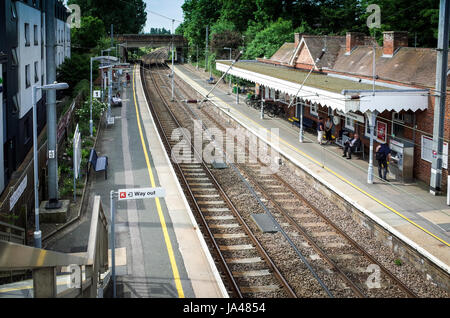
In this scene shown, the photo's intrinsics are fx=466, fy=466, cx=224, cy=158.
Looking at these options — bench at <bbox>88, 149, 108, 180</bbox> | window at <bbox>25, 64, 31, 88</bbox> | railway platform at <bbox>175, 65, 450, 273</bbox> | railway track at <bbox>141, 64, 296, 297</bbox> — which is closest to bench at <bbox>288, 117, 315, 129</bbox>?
railway platform at <bbox>175, 65, 450, 273</bbox>

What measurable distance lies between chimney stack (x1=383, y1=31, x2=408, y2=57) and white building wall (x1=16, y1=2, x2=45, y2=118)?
18.9m

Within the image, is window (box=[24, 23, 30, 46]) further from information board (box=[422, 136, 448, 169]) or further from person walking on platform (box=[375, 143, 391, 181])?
information board (box=[422, 136, 448, 169])

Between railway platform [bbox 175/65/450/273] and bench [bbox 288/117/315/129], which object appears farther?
bench [bbox 288/117/315/129]

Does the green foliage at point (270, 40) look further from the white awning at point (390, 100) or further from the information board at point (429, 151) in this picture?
the information board at point (429, 151)

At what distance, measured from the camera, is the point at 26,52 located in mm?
25453

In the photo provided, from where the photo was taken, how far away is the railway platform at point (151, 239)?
10758mm

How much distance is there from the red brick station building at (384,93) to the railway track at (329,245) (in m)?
4.73

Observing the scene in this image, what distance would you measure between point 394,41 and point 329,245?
581 inches

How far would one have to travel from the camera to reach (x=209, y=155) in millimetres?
25266

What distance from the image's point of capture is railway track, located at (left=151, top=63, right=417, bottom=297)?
11.6m
